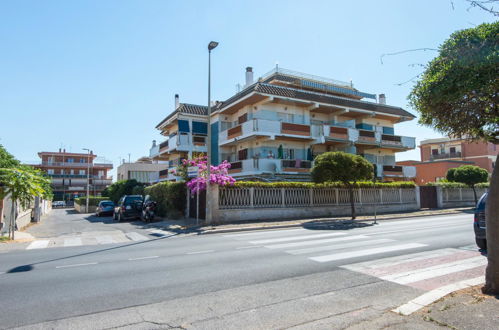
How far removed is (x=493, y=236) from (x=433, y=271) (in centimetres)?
217

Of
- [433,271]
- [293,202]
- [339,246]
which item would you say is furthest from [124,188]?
[433,271]

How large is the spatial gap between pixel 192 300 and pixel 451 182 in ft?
102

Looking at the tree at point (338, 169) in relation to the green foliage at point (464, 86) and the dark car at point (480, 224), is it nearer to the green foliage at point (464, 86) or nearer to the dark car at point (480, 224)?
the dark car at point (480, 224)

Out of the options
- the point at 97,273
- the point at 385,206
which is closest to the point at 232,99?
the point at 385,206

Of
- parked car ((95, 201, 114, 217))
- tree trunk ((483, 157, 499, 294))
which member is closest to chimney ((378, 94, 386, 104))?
parked car ((95, 201, 114, 217))

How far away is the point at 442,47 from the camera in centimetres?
553

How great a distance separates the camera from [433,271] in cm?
652

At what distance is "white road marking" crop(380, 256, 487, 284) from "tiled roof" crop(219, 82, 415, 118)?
1903cm

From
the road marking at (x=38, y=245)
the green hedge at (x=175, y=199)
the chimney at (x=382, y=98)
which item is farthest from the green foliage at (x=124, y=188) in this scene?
the chimney at (x=382, y=98)

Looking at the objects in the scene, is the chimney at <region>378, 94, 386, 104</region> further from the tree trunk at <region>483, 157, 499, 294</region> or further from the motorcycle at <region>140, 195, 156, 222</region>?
the tree trunk at <region>483, 157, 499, 294</region>

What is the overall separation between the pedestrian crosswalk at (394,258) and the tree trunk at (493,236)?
1.00m

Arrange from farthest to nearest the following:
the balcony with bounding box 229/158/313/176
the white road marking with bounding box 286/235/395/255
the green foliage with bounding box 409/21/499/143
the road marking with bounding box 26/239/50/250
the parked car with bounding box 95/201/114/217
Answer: the parked car with bounding box 95/201/114/217, the balcony with bounding box 229/158/313/176, the road marking with bounding box 26/239/50/250, the white road marking with bounding box 286/235/395/255, the green foliage with bounding box 409/21/499/143

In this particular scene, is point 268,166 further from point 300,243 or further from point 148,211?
point 300,243

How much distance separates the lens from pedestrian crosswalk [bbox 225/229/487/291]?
611 centimetres
